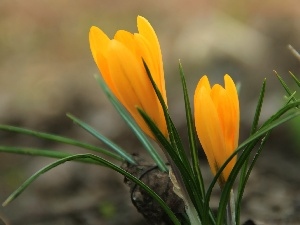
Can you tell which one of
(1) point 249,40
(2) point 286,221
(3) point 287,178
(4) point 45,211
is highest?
(1) point 249,40

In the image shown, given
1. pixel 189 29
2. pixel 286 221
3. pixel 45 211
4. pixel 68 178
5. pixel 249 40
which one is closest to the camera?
pixel 286 221

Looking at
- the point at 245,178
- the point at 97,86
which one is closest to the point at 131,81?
the point at 245,178

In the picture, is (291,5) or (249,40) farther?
(291,5)

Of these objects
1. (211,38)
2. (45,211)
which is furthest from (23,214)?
(211,38)

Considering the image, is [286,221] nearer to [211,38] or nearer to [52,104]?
[52,104]

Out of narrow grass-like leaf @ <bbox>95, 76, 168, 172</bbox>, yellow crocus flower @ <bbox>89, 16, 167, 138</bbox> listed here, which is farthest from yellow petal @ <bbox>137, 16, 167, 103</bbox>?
narrow grass-like leaf @ <bbox>95, 76, 168, 172</bbox>

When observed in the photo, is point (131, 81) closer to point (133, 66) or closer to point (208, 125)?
point (133, 66)

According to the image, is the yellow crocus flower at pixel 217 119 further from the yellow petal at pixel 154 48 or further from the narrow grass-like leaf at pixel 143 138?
the narrow grass-like leaf at pixel 143 138
